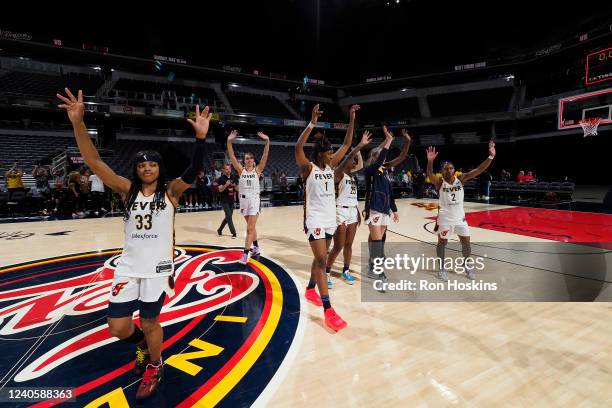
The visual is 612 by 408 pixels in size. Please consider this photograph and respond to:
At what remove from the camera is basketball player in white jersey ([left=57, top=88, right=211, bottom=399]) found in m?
2.16

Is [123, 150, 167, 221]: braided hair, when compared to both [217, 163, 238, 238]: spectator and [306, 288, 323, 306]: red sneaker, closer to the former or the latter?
[306, 288, 323, 306]: red sneaker

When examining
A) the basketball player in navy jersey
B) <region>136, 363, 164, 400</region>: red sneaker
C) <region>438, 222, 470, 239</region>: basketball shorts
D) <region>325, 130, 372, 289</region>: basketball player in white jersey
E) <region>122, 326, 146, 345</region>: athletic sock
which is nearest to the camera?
<region>136, 363, 164, 400</region>: red sneaker

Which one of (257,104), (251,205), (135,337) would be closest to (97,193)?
(251,205)

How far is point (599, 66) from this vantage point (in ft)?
38.7

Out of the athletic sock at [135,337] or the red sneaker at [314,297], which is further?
the red sneaker at [314,297]

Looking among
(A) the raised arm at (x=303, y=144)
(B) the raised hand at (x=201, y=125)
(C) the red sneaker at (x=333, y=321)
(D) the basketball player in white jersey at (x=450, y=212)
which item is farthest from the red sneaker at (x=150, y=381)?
(D) the basketball player in white jersey at (x=450, y=212)

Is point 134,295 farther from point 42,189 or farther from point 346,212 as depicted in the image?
point 42,189

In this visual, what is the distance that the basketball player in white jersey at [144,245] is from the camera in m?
2.16

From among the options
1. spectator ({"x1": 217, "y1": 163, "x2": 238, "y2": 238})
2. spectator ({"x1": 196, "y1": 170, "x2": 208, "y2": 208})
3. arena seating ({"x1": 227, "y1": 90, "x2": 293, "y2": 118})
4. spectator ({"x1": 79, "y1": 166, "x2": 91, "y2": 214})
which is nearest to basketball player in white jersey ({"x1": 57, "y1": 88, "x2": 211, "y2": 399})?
spectator ({"x1": 217, "y1": 163, "x2": 238, "y2": 238})

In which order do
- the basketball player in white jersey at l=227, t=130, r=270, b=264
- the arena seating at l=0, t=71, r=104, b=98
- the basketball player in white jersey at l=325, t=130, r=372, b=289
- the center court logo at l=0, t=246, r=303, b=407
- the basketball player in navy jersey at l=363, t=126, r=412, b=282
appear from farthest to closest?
the arena seating at l=0, t=71, r=104, b=98 < the basketball player in white jersey at l=227, t=130, r=270, b=264 < the basketball player in navy jersey at l=363, t=126, r=412, b=282 < the basketball player in white jersey at l=325, t=130, r=372, b=289 < the center court logo at l=0, t=246, r=303, b=407

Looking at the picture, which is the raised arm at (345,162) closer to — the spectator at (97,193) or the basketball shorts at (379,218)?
the basketball shorts at (379,218)

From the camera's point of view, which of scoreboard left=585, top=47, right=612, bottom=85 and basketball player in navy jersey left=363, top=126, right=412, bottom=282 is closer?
basketball player in navy jersey left=363, top=126, right=412, bottom=282

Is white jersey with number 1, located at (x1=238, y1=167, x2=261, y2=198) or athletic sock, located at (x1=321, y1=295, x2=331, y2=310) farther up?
white jersey with number 1, located at (x1=238, y1=167, x2=261, y2=198)

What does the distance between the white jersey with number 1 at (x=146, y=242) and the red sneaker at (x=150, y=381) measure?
723 millimetres
